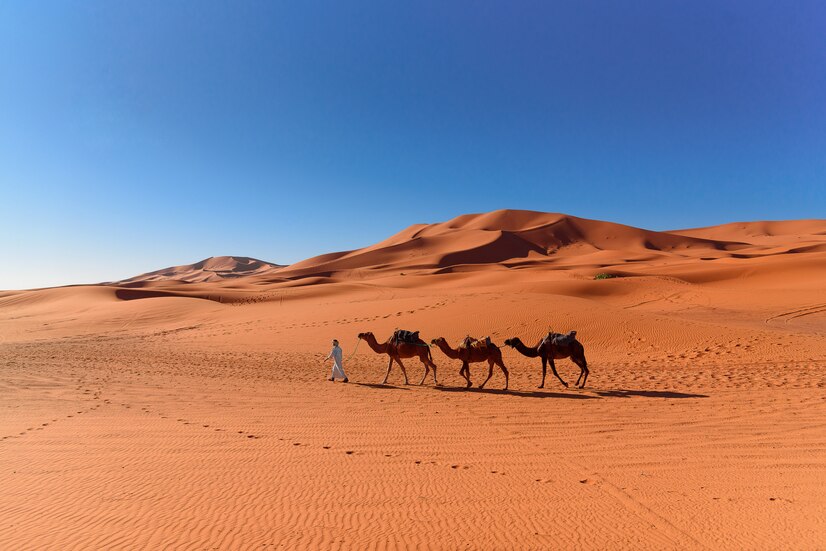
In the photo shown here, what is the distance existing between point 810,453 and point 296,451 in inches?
254

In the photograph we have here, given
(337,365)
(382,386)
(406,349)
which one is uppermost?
(406,349)

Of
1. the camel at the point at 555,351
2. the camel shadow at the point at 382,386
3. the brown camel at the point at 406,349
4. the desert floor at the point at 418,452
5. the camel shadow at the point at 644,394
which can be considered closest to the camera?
the desert floor at the point at 418,452

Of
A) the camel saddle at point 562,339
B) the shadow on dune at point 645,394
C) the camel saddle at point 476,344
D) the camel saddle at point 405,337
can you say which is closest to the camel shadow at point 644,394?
the shadow on dune at point 645,394

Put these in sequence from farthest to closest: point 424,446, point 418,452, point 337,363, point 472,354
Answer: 1. point 337,363
2. point 472,354
3. point 424,446
4. point 418,452

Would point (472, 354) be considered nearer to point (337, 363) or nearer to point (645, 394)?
point (337, 363)

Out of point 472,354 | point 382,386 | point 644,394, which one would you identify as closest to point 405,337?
point 382,386

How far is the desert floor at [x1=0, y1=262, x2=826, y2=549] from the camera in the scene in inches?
151

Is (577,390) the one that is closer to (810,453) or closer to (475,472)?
(810,453)

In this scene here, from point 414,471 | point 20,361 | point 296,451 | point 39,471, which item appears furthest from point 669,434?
point 20,361

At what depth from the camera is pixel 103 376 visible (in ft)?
40.6

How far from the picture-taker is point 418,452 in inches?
237

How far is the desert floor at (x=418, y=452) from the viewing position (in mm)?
3838

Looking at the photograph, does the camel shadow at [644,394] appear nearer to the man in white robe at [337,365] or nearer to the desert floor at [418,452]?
the desert floor at [418,452]

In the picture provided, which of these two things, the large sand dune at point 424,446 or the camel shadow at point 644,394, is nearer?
the large sand dune at point 424,446
